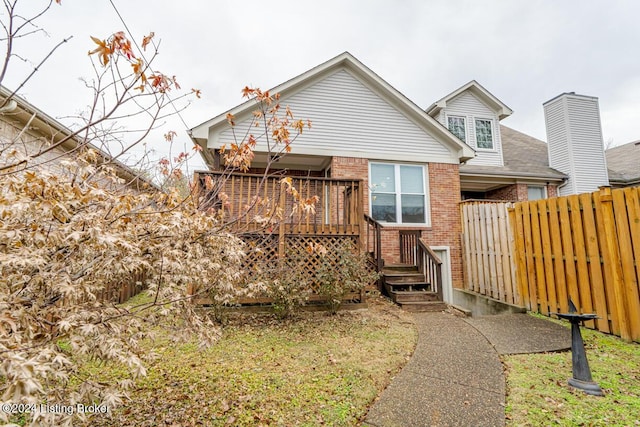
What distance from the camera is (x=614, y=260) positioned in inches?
181

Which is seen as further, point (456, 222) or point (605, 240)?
point (456, 222)

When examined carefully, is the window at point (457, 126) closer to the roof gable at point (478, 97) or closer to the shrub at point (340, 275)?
the roof gable at point (478, 97)

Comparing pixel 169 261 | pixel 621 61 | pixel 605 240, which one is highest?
pixel 621 61

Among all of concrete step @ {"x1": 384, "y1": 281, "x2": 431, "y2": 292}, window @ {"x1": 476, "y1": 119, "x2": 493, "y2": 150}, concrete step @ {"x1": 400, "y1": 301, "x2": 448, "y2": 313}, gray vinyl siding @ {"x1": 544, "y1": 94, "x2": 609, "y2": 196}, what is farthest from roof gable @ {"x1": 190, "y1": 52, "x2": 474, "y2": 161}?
gray vinyl siding @ {"x1": 544, "y1": 94, "x2": 609, "y2": 196}

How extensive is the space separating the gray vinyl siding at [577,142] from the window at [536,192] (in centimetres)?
77

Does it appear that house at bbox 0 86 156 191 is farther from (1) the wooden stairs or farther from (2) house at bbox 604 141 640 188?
(2) house at bbox 604 141 640 188

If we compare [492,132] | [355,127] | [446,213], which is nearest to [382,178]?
[355,127]

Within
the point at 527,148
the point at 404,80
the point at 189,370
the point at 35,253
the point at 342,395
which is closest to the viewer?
the point at 35,253

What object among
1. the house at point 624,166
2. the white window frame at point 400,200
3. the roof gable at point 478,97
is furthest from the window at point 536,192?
the white window frame at point 400,200

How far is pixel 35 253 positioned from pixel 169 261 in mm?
1165

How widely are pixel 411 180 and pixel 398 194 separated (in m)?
0.74

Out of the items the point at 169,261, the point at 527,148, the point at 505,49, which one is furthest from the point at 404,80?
the point at 169,261

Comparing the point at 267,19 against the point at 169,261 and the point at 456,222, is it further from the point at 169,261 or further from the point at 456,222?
the point at 456,222

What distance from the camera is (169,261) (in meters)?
2.93
